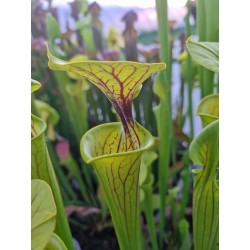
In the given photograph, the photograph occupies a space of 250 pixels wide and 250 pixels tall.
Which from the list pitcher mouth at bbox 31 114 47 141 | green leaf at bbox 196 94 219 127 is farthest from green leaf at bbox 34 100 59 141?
green leaf at bbox 196 94 219 127

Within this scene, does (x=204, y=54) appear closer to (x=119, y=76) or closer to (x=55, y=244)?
(x=119, y=76)

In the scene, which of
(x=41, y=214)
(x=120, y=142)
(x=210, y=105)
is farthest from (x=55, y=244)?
(x=210, y=105)

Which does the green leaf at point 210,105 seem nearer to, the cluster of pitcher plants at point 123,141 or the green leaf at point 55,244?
the cluster of pitcher plants at point 123,141

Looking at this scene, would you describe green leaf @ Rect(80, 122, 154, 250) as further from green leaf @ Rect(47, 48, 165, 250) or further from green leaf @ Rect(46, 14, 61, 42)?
green leaf @ Rect(46, 14, 61, 42)
